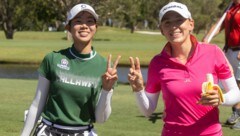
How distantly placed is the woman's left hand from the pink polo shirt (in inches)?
8.5

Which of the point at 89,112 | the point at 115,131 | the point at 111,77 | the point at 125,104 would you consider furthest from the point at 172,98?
the point at 125,104

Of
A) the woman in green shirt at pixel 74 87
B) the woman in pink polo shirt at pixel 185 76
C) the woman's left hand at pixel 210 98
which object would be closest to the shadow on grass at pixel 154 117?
the woman in green shirt at pixel 74 87

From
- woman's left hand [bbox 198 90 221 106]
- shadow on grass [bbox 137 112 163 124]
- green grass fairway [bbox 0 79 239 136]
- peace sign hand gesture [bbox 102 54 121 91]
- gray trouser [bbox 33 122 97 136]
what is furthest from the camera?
shadow on grass [bbox 137 112 163 124]

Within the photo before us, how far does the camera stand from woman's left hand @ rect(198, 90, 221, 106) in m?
3.79

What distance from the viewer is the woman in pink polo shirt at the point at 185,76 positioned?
411cm

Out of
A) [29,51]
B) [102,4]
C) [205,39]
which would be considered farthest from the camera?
[102,4]

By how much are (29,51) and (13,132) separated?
30.8 metres

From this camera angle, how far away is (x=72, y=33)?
4539 mm

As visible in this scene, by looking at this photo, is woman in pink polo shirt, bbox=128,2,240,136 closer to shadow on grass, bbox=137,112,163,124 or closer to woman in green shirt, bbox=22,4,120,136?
woman in green shirt, bbox=22,4,120,136

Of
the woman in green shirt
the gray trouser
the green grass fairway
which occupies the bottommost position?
the green grass fairway

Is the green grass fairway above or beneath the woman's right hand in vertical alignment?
beneath

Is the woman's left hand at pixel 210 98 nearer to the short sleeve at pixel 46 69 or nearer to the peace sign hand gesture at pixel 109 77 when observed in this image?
the peace sign hand gesture at pixel 109 77

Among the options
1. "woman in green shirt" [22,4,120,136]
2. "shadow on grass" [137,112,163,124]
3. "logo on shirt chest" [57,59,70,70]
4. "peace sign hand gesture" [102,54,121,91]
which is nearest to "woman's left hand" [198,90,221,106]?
"peace sign hand gesture" [102,54,121,91]

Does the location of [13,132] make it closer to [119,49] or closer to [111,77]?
[111,77]
